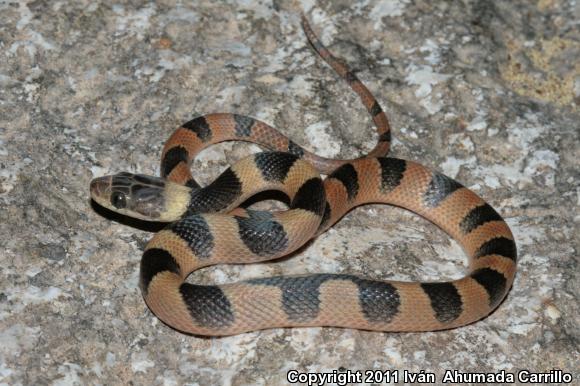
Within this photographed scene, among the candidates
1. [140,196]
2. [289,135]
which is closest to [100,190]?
[140,196]

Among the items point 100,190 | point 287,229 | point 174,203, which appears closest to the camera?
point 287,229

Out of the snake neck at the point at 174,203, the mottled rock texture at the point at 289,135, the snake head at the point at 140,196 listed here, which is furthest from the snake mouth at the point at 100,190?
the snake neck at the point at 174,203

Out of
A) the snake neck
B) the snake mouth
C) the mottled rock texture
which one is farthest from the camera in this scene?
the snake neck

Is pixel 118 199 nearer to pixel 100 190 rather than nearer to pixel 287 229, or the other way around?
pixel 100 190

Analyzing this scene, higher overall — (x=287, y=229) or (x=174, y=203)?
(x=287, y=229)

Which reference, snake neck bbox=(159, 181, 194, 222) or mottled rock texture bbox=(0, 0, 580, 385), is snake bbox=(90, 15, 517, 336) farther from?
mottled rock texture bbox=(0, 0, 580, 385)

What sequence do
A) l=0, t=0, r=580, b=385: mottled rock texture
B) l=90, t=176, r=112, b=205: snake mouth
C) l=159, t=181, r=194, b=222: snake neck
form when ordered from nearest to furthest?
l=0, t=0, r=580, b=385: mottled rock texture, l=90, t=176, r=112, b=205: snake mouth, l=159, t=181, r=194, b=222: snake neck

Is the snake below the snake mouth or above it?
below

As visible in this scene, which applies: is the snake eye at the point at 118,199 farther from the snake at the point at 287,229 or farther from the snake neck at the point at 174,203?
the snake neck at the point at 174,203

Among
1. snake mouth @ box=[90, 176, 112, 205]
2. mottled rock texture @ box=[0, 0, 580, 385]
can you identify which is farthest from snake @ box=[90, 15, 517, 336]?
mottled rock texture @ box=[0, 0, 580, 385]

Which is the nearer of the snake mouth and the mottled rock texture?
the mottled rock texture
